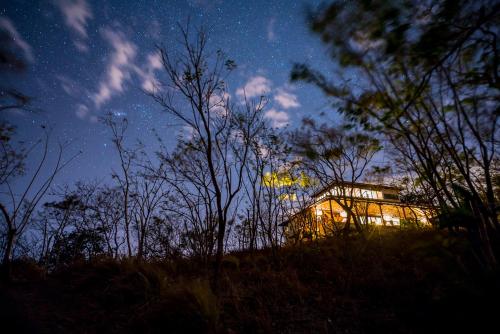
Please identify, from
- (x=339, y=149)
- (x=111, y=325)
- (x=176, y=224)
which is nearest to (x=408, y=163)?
(x=339, y=149)

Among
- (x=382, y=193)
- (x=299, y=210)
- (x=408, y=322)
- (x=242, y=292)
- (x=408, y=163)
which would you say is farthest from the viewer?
(x=382, y=193)

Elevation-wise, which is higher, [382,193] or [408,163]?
[382,193]

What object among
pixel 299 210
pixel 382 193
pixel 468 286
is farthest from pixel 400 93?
pixel 382 193

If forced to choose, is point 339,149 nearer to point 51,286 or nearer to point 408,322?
point 408,322

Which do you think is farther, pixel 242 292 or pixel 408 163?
pixel 408 163

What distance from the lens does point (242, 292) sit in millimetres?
5004

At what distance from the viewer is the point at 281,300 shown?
4648 millimetres

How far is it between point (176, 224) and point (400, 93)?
16649 millimetres

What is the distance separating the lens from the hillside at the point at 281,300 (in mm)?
3363

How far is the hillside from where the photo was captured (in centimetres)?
336

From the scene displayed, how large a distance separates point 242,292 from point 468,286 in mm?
3721

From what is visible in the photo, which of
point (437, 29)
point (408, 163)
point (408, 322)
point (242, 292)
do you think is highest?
point (408, 163)

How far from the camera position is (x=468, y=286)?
10.6 ft

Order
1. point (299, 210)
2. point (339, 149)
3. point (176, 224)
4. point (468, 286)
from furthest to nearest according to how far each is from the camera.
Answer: point (176, 224)
point (299, 210)
point (339, 149)
point (468, 286)
